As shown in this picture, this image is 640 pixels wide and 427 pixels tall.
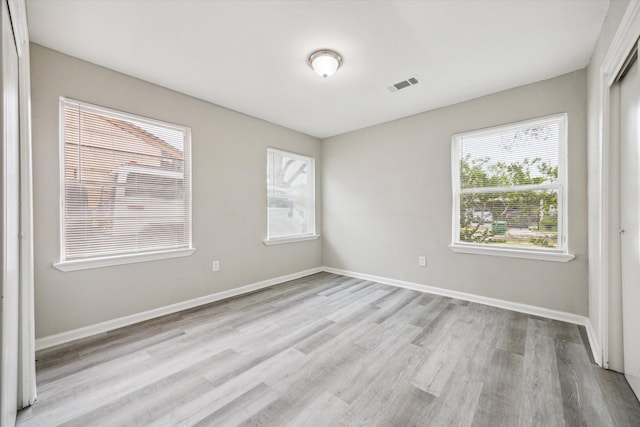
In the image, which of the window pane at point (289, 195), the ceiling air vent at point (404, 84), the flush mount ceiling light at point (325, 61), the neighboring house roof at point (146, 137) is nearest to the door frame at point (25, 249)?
the neighboring house roof at point (146, 137)

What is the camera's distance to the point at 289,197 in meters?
4.29

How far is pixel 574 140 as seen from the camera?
257cm

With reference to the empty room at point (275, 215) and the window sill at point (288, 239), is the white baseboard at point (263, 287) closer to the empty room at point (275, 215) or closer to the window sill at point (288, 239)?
the empty room at point (275, 215)

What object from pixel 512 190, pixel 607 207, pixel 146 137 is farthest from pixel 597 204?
pixel 146 137

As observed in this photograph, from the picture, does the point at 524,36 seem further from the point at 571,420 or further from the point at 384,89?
the point at 571,420

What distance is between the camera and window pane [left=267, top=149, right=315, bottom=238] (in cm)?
402

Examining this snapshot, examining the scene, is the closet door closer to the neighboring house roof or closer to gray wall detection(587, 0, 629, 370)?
gray wall detection(587, 0, 629, 370)

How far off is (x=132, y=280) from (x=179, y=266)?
449 millimetres

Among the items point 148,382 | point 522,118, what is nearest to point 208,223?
point 148,382

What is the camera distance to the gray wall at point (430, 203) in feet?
8.48

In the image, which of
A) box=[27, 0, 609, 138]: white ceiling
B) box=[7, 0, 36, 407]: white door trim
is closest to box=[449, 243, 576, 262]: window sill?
box=[27, 0, 609, 138]: white ceiling

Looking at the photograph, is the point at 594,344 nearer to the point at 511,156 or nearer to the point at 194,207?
the point at 511,156

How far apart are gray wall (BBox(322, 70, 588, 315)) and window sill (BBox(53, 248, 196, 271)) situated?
2504 millimetres

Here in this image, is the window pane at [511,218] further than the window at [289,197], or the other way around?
the window at [289,197]
